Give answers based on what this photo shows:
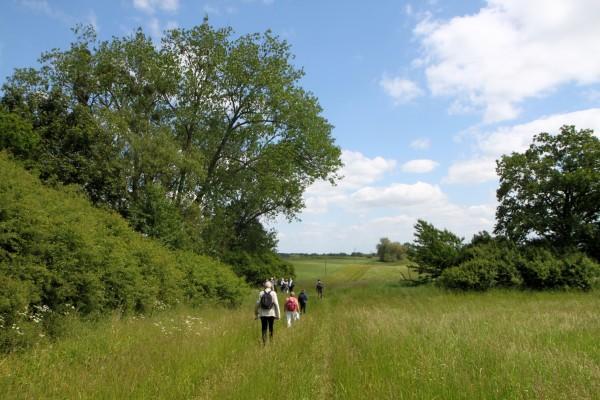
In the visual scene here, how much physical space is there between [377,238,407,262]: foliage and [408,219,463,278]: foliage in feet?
293

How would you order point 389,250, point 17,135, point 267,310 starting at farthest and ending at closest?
point 389,250, point 17,135, point 267,310

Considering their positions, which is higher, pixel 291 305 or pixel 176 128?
pixel 176 128

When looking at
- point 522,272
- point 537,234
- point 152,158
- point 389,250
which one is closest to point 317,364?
point 152,158

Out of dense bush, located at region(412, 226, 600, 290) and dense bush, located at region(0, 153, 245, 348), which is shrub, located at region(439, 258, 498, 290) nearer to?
dense bush, located at region(412, 226, 600, 290)

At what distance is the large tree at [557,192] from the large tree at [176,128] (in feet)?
60.3

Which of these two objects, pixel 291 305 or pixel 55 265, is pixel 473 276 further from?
pixel 55 265

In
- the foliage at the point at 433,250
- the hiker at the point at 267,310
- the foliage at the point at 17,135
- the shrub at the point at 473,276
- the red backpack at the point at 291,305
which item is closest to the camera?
the hiker at the point at 267,310

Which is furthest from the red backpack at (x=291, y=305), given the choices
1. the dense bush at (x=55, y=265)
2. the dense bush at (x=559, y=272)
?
the dense bush at (x=559, y=272)

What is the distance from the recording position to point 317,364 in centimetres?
934

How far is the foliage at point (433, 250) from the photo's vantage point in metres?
35.6

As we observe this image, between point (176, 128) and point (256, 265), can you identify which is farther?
point (256, 265)

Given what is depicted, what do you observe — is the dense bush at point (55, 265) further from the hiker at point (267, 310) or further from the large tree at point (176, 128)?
Result: the large tree at point (176, 128)

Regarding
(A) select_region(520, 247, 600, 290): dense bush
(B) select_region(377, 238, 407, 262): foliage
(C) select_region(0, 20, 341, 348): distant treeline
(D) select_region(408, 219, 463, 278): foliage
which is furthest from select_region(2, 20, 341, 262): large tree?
(B) select_region(377, 238, 407, 262): foliage

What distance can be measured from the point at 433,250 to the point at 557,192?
44.7 ft
